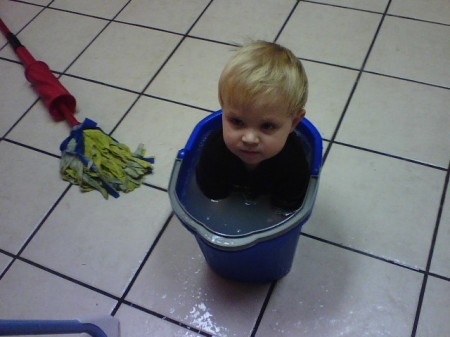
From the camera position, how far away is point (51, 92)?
1163 mm

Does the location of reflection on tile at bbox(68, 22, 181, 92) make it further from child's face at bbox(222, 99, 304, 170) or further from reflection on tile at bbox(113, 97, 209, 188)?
child's face at bbox(222, 99, 304, 170)

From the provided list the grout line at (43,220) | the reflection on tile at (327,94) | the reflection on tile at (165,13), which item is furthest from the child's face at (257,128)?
the reflection on tile at (165,13)

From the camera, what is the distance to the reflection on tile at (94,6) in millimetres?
1453

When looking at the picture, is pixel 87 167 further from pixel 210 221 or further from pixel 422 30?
pixel 422 30

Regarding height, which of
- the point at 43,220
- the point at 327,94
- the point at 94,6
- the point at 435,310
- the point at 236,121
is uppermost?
the point at 236,121

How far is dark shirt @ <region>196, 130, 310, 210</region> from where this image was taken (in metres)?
0.77

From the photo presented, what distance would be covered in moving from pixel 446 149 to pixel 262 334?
60 cm

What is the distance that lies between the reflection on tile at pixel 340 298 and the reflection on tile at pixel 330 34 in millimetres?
580

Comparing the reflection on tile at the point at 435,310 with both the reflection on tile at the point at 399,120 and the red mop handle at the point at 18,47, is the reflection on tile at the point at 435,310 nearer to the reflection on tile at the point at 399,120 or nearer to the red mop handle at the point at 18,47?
the reflection on tile at the point at 399,120

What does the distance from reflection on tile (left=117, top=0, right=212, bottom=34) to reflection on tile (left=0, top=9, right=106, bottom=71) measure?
11 centimetres

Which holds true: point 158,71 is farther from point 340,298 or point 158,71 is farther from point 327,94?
point 340,298

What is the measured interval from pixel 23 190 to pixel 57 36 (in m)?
0.59

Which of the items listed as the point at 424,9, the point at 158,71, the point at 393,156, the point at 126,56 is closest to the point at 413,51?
the point at 424,9

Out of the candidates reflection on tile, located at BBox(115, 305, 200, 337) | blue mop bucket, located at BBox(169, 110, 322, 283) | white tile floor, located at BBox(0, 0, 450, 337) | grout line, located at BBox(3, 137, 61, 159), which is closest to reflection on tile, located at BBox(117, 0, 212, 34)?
white tile floor, located at BBox(0, 0, 450, 337)
